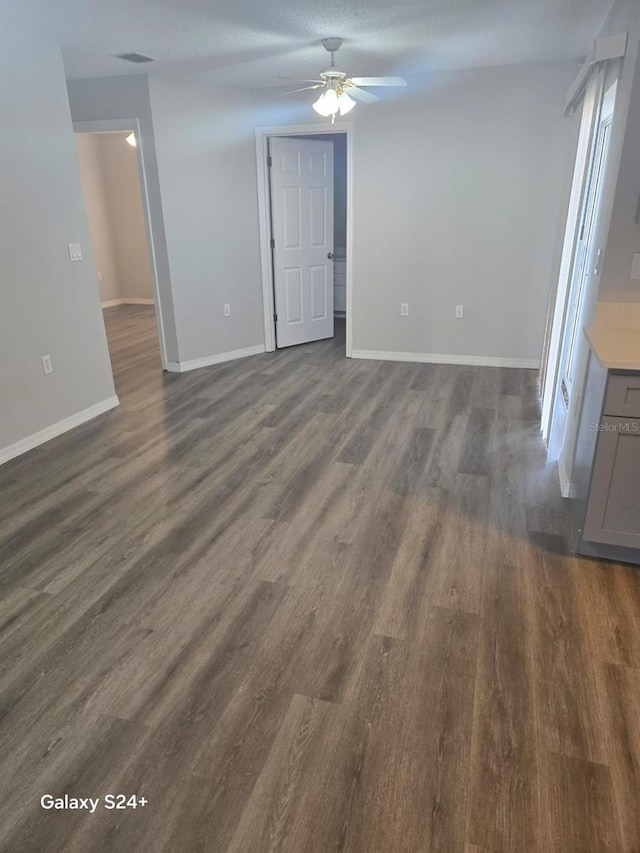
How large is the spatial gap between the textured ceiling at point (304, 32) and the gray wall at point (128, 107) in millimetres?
145

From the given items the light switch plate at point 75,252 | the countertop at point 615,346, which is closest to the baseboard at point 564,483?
the countertop at point 615,346

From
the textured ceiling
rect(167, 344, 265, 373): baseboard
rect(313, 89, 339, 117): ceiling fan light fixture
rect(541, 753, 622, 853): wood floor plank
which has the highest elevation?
the textured ceiling

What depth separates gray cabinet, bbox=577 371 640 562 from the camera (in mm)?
2115

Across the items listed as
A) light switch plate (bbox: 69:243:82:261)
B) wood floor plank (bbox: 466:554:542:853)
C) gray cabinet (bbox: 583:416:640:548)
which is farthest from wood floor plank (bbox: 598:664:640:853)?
light switch plate (bbox: 69:243:82:261)

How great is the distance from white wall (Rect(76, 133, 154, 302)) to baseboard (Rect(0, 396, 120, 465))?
4244 mm

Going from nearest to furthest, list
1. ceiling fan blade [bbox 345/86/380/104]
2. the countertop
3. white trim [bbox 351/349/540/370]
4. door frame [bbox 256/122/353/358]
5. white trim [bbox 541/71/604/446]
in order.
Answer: the countertop → white trim [bbox 541/71/604/446] → ceiling fan blade [bbox 345/86/380/104] → door frame [bbox 256/122/353/358] → white trim [bbox 351/349/540/370]

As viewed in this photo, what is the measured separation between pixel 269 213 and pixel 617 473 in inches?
172

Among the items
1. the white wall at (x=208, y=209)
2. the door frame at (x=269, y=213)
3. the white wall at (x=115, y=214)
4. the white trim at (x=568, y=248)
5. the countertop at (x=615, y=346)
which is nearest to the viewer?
the countertop at (x=615, y=346)

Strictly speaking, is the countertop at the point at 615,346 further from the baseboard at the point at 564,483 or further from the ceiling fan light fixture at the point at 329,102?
the ceiling fan light fixture at the point at 329,102

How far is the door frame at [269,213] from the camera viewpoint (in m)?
5.12

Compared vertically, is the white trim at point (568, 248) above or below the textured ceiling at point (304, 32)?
below

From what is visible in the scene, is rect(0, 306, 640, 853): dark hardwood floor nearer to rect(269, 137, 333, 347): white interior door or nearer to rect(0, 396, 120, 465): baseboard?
rect(0, 396, 120, 465): baseboard

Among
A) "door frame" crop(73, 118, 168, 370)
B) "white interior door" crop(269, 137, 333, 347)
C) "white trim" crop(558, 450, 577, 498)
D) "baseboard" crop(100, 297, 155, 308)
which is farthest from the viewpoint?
"baseboard" crop(100, 297, 155, 308)

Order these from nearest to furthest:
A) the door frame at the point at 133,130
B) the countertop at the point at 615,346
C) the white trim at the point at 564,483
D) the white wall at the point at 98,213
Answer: the countertop at the point at 615,346 < the white trim at the point at 564,483 < the door frame at the point at 133,130 < the white wall at the point at 98,213
